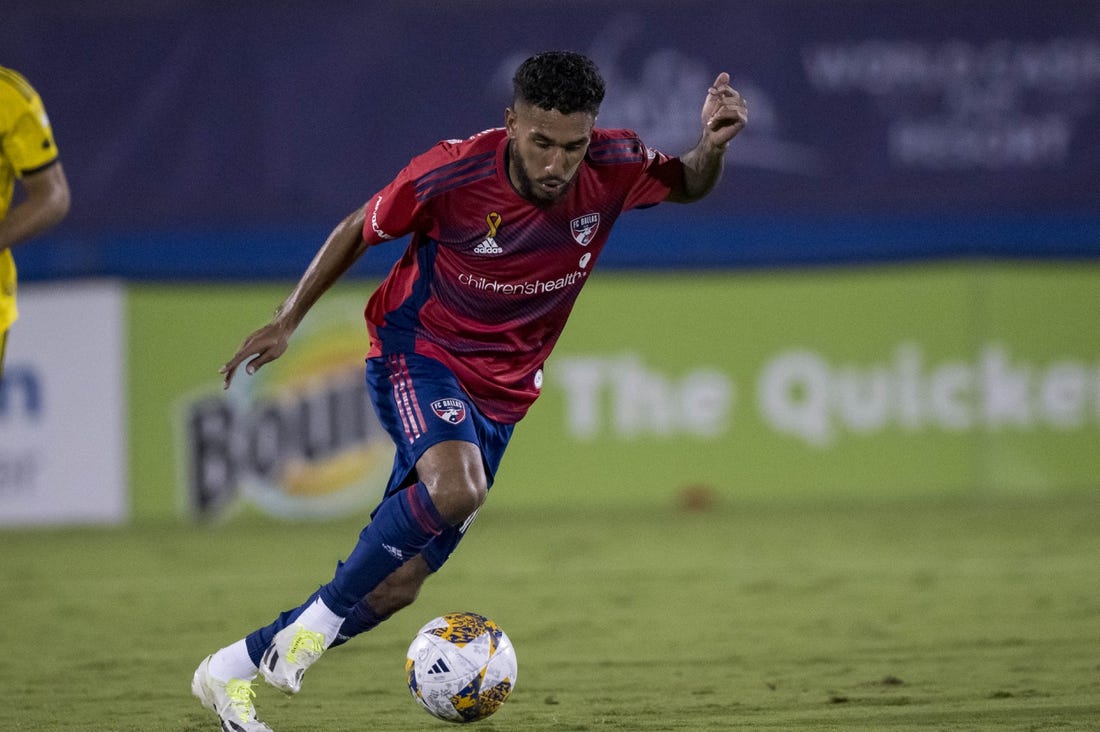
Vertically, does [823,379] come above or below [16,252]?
below

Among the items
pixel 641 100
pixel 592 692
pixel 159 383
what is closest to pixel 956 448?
pixel 641 100

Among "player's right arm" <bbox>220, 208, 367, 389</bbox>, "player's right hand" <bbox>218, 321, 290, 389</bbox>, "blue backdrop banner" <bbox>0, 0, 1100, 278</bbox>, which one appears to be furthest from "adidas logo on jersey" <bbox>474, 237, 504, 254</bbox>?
"blue backdrop banner" <bbox>0, 0, 1100, 278</bbox>

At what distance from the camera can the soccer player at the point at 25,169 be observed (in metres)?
5.25

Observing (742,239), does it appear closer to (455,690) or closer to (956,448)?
(956,448)

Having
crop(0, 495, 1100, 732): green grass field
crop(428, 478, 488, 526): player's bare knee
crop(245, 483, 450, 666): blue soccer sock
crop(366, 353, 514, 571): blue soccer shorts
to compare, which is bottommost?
crop(0, 495, 1100, 732): green grass field

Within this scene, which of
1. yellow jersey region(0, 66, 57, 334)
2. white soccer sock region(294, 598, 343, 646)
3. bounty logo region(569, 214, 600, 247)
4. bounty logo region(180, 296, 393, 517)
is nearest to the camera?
white soccer sock region(294, 598, 343, 646)

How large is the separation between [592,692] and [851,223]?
7932mm

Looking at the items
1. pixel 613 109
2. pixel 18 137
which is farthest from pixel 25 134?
pixel 613 109

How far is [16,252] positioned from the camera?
12477mm

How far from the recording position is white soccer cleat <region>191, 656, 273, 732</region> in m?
5.03

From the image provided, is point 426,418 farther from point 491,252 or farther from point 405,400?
point 491,252

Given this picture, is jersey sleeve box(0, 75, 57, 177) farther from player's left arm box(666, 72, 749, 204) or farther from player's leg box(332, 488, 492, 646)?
player's left arm box(666, 72, 749, 204)

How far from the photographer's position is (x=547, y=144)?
5.04 meters

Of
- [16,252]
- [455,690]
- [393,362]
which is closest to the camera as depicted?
[455,690]
